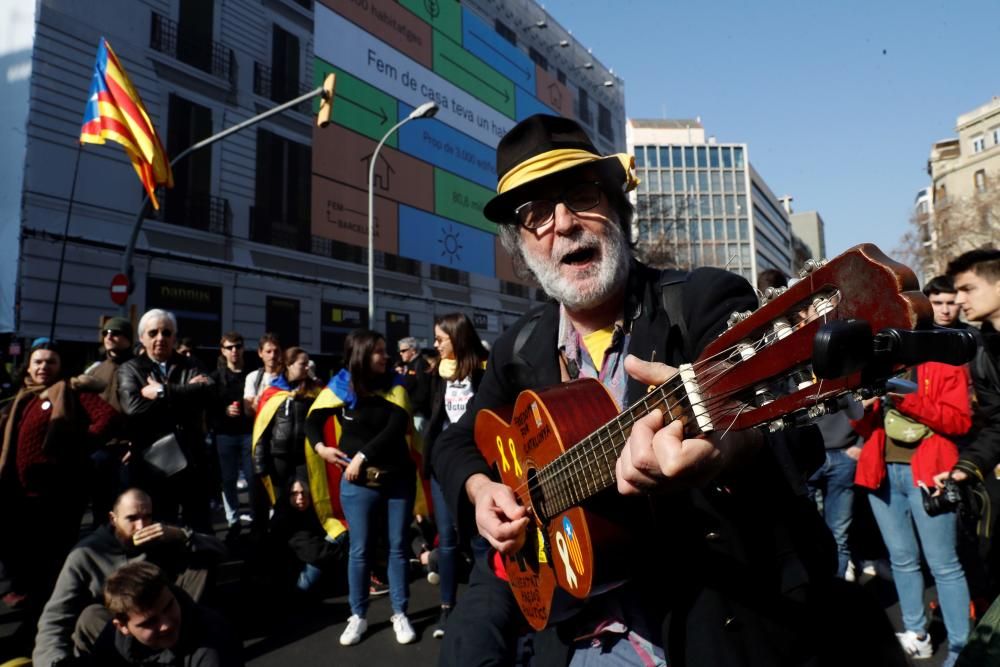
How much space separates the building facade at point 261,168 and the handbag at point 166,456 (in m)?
9.16

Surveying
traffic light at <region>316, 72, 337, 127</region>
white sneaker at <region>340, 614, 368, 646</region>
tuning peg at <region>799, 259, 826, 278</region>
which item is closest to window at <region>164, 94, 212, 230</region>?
traffic light at <region>316, 72, 337, 127</region>

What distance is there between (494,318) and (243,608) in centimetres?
2205

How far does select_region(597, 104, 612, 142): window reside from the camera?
3322cm

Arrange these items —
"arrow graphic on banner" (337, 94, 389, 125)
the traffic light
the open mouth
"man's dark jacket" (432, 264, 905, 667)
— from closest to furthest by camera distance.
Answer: "man's dark jacket" (432, 264, 905, 667)
the open mouth
the traffic light
"arrow graphic on banner" (337, 94, 389, 125)

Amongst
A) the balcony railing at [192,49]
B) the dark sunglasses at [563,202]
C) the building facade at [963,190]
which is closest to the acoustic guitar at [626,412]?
the dark sunglasses at [563,202]

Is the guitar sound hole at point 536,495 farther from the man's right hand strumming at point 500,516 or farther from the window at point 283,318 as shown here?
the window at point 283,318

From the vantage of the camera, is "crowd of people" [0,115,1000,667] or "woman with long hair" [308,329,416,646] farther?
"woman with long hair" [308,329,416,646]

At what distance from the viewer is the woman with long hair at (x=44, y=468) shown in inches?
174

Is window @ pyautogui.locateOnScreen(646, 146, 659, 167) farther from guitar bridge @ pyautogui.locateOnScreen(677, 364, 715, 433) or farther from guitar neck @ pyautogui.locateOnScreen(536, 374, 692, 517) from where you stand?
guitar bridge @ pyautogui.locateOnScreen(677, 364, 715, 433)

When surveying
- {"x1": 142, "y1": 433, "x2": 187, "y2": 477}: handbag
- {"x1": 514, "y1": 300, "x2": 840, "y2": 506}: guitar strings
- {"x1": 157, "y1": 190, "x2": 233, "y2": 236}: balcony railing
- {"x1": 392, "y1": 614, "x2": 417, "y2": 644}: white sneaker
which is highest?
{"x1": 157, "y1": 190, "x2": 233, "y2": 236}: balcony railing

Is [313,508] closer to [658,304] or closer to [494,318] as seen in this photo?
[658,304]

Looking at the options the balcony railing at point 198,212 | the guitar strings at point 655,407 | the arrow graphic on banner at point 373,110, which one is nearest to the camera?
the guitar strings at point 655,407

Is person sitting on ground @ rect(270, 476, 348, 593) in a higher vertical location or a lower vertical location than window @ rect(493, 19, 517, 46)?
lower

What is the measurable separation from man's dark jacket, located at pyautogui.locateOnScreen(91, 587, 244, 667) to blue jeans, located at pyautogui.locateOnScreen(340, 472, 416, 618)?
4.22ft
